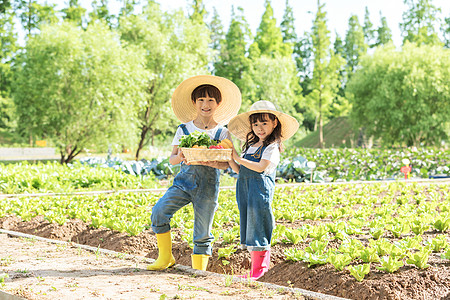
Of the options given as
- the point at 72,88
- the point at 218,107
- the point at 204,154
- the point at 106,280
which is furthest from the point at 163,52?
the point at 106,280

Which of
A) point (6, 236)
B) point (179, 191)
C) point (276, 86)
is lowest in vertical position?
point (6, 236)

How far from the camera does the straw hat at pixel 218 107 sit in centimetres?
449

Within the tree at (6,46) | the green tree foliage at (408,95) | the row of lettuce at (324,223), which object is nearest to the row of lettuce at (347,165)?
the row of lettuce at (324,223)

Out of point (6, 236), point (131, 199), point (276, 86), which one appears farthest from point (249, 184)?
point (276, 86)

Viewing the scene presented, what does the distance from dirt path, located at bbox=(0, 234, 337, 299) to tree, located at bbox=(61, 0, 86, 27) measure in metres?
31.6

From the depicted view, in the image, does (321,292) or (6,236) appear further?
(6,236)

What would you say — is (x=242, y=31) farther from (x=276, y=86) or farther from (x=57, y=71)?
(x=57, y=71)

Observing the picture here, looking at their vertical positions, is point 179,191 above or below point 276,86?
below

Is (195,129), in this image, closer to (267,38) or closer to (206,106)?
(206,106)

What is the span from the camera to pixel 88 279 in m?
3.91

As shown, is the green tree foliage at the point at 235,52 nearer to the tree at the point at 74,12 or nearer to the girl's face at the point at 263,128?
the tree at the point at 74,12

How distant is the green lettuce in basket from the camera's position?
3.97 meters

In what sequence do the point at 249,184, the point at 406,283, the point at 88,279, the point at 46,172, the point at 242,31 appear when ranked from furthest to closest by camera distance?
the point at 242,31, the point at 46,172, the point at 249,184, the point at 88,279, the point at 406,283

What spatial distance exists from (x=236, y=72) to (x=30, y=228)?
133ft
